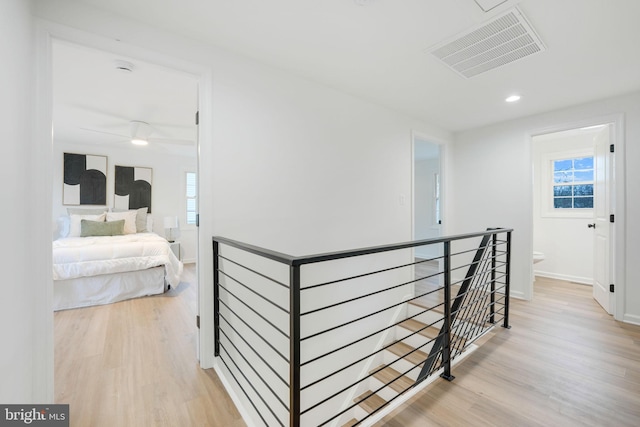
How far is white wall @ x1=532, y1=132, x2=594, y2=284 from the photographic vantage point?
4.26 metres

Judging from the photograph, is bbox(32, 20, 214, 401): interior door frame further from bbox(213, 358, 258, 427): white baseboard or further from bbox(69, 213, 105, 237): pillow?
bbox(69, 213, 105, 237): pillow

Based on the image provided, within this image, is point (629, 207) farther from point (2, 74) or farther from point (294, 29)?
point (2, 74)

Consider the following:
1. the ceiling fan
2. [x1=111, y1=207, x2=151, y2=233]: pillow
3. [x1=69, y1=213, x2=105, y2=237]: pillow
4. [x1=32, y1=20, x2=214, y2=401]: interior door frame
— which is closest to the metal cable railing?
[x1=32, y1=20, x2=214, y2=401]: interior door frame

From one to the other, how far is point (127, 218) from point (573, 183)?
7.56 metres

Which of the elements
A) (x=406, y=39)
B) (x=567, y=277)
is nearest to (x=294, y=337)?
(x=406, y=39)

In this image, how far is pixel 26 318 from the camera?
4.46 ft

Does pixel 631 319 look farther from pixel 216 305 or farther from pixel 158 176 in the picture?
pixel 158 176

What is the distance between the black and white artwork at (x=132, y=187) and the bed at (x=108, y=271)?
1255 mm

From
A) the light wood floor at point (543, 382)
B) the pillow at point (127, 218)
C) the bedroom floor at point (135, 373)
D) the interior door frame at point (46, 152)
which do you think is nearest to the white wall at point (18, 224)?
the interior door frame at point (46, 152)

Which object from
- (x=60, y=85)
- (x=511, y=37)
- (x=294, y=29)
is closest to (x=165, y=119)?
(x=60, y=85)

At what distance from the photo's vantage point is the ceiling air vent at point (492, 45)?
1.72 m

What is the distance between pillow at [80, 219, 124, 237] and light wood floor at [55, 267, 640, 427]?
2.02 meters

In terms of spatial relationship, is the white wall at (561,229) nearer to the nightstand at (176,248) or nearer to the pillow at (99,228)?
the nightstand at (176,248)

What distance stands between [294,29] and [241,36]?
1.25 feet
